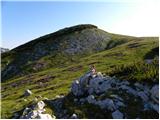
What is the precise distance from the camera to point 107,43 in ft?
520

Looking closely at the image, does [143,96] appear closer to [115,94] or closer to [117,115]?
[115,94]

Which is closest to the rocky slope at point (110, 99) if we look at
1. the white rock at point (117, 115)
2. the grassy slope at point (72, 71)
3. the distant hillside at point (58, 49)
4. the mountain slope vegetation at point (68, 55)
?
the white rock at point (117, 115)

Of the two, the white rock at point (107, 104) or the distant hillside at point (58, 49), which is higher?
the white rock at point (107, 104)

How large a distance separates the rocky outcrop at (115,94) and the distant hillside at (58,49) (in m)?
85.6

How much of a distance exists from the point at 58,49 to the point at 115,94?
108458 mm

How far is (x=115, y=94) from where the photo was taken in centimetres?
4134

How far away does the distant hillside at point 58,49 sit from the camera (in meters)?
137

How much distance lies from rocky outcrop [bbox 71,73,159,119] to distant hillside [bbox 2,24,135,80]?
85.6 meters

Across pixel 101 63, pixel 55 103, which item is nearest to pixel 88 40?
pixel 101 63

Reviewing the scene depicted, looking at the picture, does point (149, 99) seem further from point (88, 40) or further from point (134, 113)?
point (88, 40)

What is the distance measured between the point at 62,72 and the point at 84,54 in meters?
36.3

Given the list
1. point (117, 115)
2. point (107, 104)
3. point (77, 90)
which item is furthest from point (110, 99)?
point (77, 90)

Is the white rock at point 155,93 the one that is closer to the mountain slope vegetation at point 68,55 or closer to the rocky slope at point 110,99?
the rocky slope at point 110,99

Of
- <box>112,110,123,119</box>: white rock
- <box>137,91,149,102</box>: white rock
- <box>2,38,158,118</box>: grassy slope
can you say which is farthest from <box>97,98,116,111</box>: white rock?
<box>2,38,158,118</box>: grassy slope
